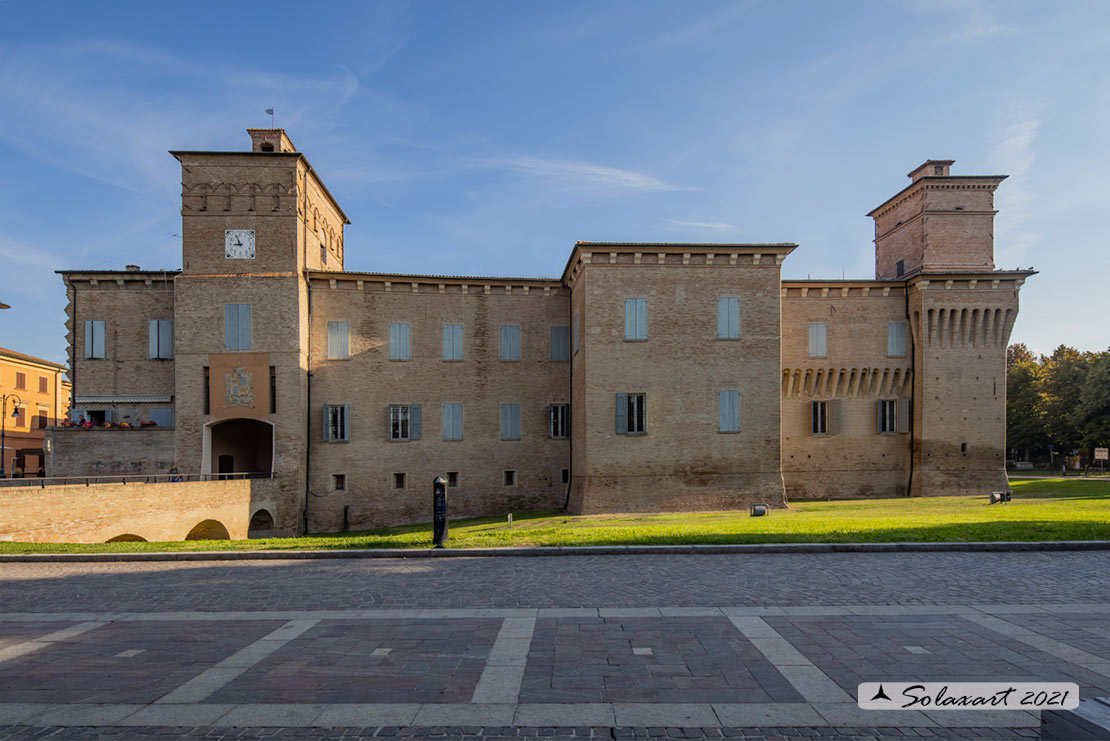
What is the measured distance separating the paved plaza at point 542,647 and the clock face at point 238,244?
18925 mm

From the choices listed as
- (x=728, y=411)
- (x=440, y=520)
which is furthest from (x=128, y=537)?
(x=728, y=411)

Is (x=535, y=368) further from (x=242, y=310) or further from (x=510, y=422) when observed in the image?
(x=242, y=310)

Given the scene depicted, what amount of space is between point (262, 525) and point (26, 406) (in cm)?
3415

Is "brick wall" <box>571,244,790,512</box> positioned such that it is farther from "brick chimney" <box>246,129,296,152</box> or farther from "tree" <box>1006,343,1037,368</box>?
"tree" <box>1006,343,1037,368</box>

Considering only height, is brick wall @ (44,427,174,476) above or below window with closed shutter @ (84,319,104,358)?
below

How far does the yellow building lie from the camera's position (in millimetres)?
45562

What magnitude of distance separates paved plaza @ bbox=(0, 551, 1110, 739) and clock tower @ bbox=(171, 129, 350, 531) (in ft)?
55.2

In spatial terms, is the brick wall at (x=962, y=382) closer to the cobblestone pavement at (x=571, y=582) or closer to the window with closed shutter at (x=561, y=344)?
the window with closed shutter at (x=561, y=344)

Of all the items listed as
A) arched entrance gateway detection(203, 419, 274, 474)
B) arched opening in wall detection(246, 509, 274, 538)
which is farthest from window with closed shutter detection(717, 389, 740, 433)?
arched entrance gateway detection(203, 419, 274, 474)

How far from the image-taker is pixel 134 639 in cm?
715

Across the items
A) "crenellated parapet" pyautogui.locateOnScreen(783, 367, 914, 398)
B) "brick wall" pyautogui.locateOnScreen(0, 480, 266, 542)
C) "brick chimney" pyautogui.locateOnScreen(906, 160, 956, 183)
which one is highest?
"brick chimney" pyautogui.locateOnScreen(906, 160, 956, 183)

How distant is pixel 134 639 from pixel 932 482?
3073cm

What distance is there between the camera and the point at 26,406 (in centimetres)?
4828

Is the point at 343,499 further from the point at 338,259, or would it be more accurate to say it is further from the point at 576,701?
the point at 576,701
